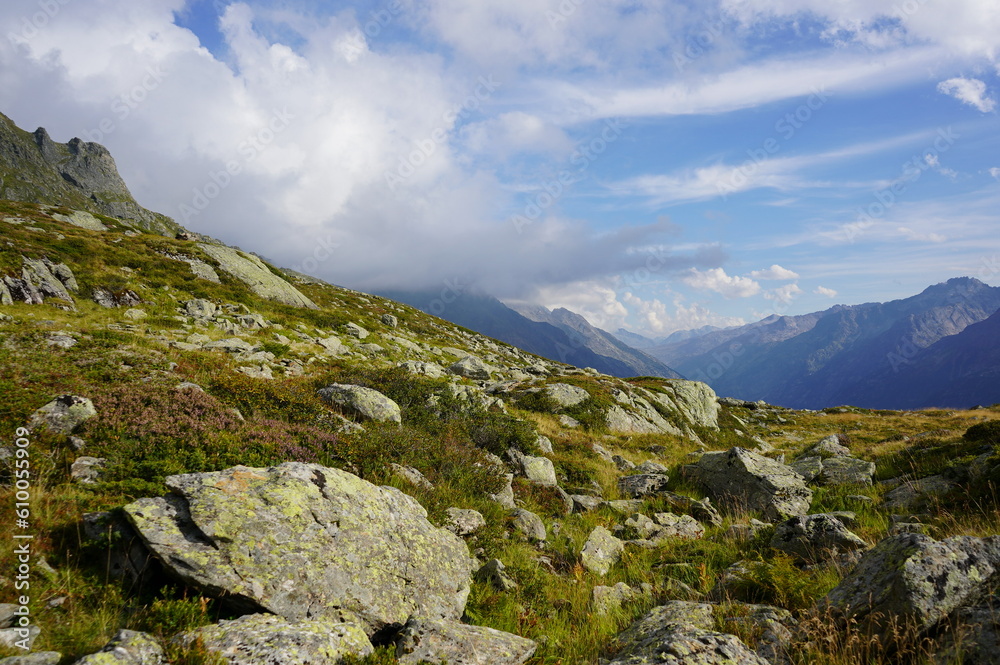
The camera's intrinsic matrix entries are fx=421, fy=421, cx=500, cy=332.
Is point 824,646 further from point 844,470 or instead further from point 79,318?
point 79,318

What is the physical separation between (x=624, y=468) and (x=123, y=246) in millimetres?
43068

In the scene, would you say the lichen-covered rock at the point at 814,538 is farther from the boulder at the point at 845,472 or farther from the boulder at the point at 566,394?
the boulder at the point at 566,394

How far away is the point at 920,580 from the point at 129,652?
308 inches

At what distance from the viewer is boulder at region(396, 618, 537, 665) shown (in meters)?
4.60

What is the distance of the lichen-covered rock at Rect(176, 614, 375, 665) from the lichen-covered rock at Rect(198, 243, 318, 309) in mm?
42020

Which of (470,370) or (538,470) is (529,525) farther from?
(470,370)

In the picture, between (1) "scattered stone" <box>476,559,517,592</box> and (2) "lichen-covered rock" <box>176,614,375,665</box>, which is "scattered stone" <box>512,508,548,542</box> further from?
(2) "lichen-covered rock" <box>176,614,375,665</box>

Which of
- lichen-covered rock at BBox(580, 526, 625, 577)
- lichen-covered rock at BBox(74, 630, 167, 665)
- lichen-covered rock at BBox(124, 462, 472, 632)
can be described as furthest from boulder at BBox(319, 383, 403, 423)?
lichen-covered rock at BBox(74, 630, 167, 665)

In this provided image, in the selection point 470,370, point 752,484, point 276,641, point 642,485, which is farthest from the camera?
point 470,370

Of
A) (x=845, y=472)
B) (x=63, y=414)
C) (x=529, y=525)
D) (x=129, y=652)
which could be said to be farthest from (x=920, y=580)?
(x=63, y=414)

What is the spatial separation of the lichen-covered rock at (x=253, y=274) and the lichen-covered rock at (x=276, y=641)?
42.0 metres

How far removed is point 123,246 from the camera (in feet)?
117

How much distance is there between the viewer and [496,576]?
22.8ft

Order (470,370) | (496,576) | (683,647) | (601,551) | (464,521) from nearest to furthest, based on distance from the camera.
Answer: (683,647) → (496,576) → (464,521) → (601,551) → (470,370)
